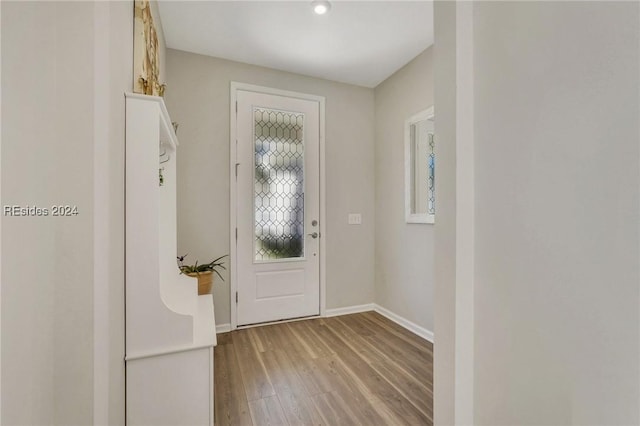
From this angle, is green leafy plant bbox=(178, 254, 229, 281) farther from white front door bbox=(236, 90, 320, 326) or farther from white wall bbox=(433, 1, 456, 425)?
white wall bbox=(433, 1, 456, 425)

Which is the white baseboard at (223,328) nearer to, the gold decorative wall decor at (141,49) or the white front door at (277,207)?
the white front door at (277,207)

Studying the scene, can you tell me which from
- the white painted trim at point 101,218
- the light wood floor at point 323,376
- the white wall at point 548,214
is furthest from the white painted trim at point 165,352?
the white wall at point 548,214

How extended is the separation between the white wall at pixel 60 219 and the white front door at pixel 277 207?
1745 mm

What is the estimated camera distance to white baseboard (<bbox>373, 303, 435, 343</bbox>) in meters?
2.59

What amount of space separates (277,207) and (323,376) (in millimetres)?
1594

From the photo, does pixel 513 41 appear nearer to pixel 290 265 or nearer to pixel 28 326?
pixel 28 326

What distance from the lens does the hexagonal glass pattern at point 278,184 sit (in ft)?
9.48

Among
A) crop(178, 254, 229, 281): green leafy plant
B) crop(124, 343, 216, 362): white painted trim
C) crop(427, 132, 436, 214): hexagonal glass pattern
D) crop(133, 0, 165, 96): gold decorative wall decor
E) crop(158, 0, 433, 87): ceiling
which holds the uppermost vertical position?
crop(158, 0, 433, 87): ceiling

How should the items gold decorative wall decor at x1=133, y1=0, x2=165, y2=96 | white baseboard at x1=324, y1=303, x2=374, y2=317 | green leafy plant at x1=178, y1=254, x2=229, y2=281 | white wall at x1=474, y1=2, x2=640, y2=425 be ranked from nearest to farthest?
white wall at x1=474, y1=2, x2=640, y2=425 < gold decorative wall decor at x1=133, y1=0, x2=165, y2=96 < green leafy plant at x1=178, y1=254, x2=229, y2=281 < white baseboard at x1=324, y1=303, x2=374, y2=317

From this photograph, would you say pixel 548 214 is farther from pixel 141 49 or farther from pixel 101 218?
pixel 141 49

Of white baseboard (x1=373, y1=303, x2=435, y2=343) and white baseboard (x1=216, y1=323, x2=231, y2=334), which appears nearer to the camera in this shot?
white baseboard (x1=373, y1=303, x2=435, y2=343)

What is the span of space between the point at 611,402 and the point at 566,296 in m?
0.25

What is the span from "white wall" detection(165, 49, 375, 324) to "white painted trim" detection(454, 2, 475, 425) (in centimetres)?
215

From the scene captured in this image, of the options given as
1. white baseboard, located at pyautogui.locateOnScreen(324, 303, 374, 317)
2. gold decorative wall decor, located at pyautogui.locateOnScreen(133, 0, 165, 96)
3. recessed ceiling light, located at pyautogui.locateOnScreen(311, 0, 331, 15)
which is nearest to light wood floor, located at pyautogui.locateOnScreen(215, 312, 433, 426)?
white baseboard, located at pyautogui.locateOnScreen(324, 303, 374, 317)
